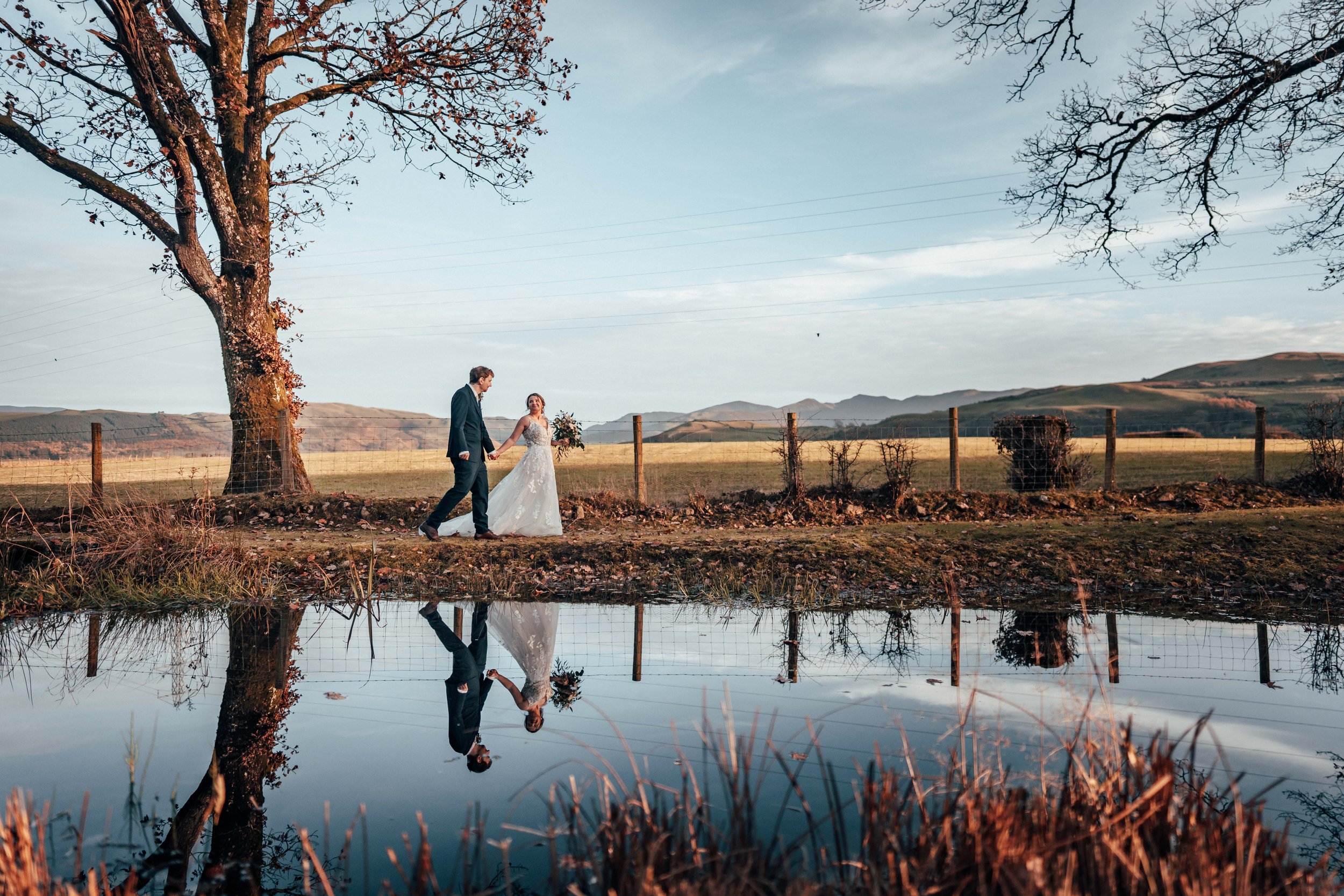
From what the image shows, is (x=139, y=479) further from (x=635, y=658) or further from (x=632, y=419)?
(x=635, y=658)

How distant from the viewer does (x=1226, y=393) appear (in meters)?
121

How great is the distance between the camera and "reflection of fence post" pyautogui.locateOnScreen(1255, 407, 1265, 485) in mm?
17812

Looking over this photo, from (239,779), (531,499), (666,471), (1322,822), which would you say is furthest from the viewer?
(666,471)

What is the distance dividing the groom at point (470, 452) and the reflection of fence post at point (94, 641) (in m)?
4.43

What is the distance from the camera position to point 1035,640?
275 inches

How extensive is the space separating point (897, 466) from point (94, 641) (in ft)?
39.1

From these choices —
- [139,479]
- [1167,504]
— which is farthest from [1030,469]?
[139,479]

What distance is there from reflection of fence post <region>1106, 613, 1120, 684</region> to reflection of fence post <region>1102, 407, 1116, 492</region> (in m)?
9.79

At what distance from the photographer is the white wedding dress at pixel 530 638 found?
568 cm

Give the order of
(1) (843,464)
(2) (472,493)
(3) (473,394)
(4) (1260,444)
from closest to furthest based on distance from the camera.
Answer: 1. (3) (473,394)
2. (2) (472,493)
3. (1) (843,464)
4. (4) (1260,444)

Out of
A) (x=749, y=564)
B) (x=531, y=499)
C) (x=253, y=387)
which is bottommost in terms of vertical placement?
(x=749, y=564)

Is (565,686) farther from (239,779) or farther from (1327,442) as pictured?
(1327,442)

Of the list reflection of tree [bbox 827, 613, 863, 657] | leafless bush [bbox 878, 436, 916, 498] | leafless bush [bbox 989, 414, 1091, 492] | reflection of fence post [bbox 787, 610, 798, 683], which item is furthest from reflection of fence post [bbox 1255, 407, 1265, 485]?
reflection of fence post [bbox 787, 610, 798, 683]

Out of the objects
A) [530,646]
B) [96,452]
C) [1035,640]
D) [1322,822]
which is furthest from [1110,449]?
[96,452]
